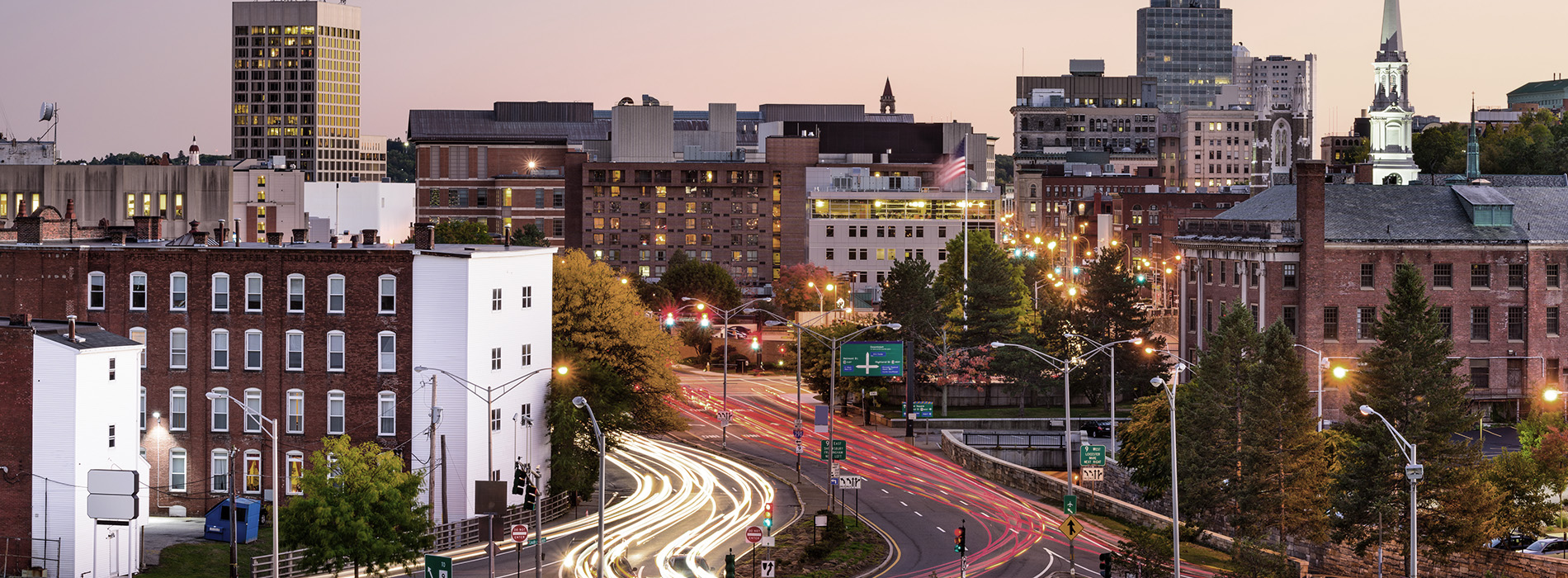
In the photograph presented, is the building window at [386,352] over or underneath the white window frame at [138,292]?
underneath

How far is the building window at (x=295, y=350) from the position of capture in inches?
2960

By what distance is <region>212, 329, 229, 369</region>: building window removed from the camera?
75688 millimetres

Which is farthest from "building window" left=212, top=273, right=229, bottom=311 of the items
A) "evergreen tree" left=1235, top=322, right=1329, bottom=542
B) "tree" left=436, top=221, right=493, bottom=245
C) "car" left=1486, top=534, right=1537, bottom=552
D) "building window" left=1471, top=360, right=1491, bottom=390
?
"tree" left=436, top=221, right=493, bottom=245

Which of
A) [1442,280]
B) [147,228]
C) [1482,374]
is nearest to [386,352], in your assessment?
[147,228]

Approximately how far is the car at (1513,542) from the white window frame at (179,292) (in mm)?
53391

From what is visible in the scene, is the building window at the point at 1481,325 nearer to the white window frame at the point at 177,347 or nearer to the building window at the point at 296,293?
the building window at the point at 296,293

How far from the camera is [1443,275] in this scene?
10406 centimetres

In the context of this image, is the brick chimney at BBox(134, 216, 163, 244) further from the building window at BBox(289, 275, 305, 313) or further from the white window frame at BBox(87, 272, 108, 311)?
the building window at BBox(289, 275, 305, 313)

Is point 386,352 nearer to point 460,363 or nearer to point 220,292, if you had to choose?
point 460,363

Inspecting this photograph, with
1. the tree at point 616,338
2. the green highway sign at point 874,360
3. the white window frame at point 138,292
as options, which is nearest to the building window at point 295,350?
the white window frame at point 138,292

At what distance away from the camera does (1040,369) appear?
11281cm

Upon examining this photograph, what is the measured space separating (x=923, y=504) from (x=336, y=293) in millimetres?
28115

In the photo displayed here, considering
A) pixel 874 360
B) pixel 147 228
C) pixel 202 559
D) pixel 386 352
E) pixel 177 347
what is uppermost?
pixel 147 228

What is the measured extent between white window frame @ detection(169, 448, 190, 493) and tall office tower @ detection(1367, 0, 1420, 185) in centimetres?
13079
